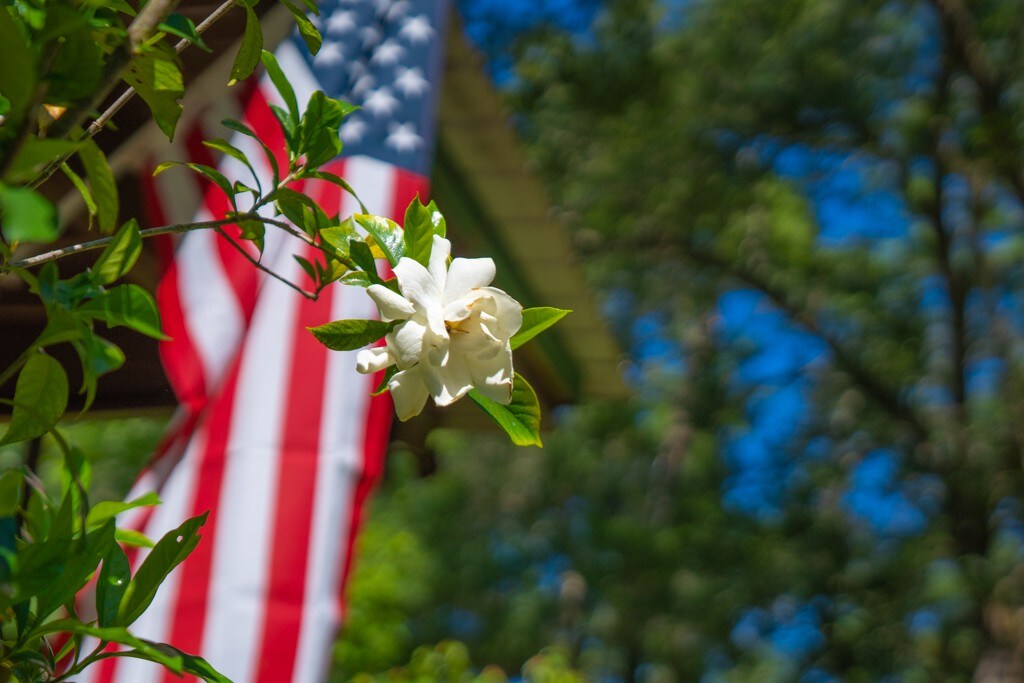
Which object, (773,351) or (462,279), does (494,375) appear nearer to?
(462,279)

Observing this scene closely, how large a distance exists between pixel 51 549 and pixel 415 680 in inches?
142

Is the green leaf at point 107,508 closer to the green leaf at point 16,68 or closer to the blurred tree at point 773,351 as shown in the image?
the green leaf at point 16,68

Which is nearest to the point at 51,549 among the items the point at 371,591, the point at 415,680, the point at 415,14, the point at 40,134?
the point at 40,134

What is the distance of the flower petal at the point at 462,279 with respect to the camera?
58 cm

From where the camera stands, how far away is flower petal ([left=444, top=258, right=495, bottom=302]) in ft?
1.91

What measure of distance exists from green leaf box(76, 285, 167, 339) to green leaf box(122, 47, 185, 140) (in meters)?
0.15

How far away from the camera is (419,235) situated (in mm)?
599

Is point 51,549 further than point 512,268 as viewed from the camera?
No

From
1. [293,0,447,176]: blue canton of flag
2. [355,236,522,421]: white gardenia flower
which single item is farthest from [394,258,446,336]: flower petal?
[293,0,447,176]: blue canton of flag

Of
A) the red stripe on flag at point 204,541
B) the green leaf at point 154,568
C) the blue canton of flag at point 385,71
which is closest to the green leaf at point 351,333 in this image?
the green leaf at point 154,568

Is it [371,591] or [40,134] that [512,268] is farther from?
[40,134]

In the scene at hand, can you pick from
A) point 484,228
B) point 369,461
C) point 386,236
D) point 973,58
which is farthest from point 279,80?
point 973,58

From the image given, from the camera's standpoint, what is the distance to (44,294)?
19.3 inches

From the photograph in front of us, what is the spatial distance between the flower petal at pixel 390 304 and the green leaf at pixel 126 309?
109 mm
